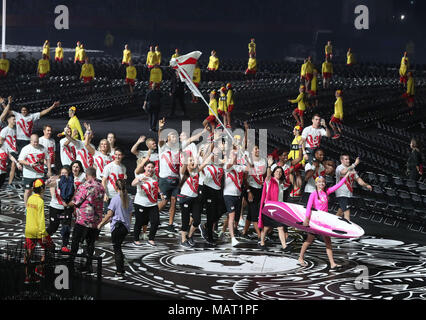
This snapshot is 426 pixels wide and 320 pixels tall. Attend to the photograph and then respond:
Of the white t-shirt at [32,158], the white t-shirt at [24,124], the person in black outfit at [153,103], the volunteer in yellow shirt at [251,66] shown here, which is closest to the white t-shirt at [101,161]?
the white t-shirt at [32,158]

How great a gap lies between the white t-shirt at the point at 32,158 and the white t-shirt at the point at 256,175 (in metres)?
4.25

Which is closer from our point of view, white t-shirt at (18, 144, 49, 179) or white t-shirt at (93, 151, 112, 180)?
white t-shirt at (93, 151, 112, 180)

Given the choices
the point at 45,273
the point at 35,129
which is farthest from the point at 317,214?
the point at 35,129

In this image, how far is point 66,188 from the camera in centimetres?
1421

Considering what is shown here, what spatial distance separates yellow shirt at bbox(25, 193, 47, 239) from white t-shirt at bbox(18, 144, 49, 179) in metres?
5.09

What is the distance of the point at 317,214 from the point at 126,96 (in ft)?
65.1

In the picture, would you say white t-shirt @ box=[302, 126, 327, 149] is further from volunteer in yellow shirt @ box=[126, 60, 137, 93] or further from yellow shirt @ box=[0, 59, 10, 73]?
yellow shirt @ box=[0, 59, 10, 73]

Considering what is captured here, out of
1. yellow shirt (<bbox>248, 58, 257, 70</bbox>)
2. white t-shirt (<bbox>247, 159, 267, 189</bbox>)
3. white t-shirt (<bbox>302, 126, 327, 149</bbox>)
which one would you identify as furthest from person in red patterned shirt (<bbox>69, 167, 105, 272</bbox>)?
yellow shirt (<bbox>248, 58, 257, 70</bbox>)

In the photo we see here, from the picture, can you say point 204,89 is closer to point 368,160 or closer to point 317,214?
point 368,160

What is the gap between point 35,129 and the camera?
27.7 m

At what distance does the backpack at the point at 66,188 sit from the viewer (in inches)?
560

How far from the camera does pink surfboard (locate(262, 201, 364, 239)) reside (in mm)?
13977

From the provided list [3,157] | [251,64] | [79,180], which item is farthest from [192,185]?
[251,64]

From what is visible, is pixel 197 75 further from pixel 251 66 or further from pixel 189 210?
pixel 189 210
